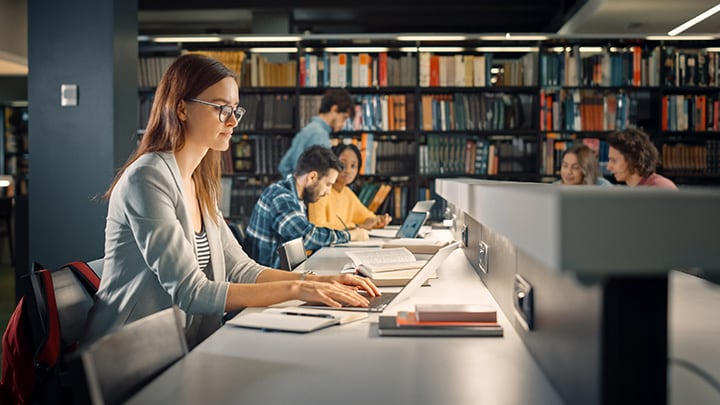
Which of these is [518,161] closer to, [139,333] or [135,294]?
[135,294]

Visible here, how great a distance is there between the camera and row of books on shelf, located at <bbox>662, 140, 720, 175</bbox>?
6.26 meters

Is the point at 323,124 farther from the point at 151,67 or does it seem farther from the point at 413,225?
the point at 151,67

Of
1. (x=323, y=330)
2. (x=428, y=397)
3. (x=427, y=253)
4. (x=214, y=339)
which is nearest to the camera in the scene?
(x=428, y=397)

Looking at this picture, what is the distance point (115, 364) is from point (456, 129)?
209 inches

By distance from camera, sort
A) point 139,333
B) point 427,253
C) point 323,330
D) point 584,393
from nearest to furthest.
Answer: point 584,393 < point 139,333 < point 323,330 < point 427,253

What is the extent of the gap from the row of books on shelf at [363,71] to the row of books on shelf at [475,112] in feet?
0.92

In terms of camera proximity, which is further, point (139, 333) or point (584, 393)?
point (139, 333)

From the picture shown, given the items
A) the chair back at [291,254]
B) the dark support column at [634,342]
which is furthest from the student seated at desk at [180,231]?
the dark support column at [634,342]

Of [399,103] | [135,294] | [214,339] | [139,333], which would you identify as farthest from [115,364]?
[399,103]

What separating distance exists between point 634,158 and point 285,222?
2.34 m

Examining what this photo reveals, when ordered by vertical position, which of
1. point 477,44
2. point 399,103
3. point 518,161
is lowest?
point 518,161

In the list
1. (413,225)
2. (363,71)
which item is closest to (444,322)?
(413,225)

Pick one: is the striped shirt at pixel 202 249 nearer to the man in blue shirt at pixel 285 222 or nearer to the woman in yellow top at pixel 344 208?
the man in blue shirt at pixel 285 222

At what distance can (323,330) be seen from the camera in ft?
5.36
